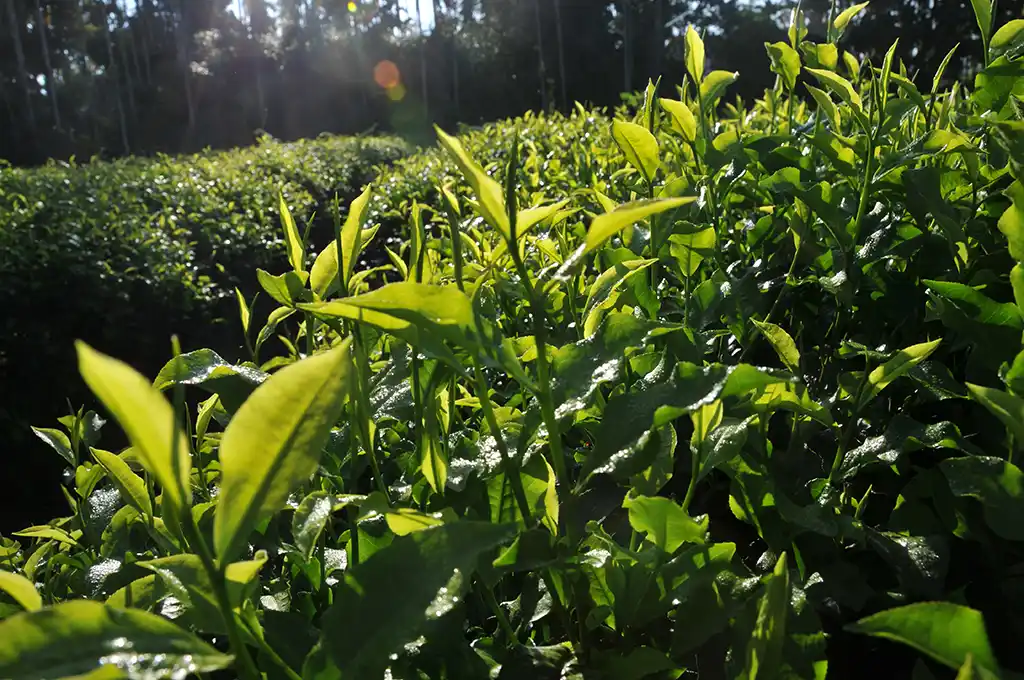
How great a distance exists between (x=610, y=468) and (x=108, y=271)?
6098 mm

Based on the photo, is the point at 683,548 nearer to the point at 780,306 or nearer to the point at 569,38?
the point at 780,306

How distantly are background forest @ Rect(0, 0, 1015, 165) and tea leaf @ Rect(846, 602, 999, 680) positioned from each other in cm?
3516

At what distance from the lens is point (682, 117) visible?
3.69 ft

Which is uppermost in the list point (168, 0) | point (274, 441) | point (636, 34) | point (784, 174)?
point (168, 0)

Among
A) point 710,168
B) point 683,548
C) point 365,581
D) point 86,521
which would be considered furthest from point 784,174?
point 86,521

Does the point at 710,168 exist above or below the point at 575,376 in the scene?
above

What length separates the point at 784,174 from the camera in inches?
44.4

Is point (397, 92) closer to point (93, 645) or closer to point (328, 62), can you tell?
point (328, 62)

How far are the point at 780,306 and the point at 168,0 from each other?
48508 mm

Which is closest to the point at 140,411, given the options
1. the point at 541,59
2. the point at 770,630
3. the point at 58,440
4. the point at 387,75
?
the point at 770,630

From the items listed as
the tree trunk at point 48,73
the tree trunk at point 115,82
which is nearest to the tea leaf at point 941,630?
the tree trunk at point 115,82

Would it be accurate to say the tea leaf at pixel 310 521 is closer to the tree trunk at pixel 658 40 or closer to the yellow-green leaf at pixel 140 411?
the yellow-green leaf at pixel 140 411

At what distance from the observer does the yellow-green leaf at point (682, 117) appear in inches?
43.6

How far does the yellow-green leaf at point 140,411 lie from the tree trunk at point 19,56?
123ft
